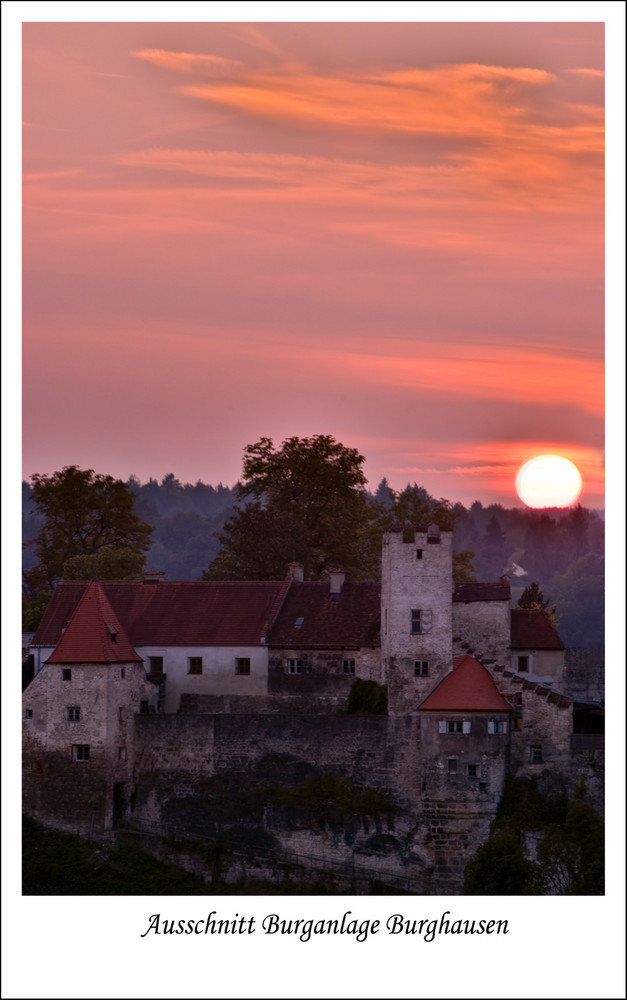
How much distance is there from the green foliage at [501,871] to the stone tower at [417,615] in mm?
6593

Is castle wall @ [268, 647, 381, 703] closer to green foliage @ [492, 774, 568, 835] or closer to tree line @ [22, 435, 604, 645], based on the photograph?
green foliage @ [492, 774, 568, 835]

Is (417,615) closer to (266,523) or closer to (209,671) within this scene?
(209,671)

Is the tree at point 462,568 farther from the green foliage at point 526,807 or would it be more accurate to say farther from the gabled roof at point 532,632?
the green foliage at point 526,807

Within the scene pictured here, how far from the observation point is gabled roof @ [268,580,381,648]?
74.9 m

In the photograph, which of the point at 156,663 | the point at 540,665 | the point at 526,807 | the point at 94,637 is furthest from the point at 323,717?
the point at 540,665

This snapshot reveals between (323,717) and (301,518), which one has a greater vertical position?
(301,518)

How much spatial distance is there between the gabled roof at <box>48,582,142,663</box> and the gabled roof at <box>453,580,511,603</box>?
1342 centimetres

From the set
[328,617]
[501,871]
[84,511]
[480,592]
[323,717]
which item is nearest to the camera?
[501,871]

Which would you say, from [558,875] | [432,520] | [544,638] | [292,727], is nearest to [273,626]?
[292,727]

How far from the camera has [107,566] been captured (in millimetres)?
96500

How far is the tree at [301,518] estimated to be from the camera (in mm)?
92062

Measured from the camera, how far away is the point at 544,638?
7675 centimetres

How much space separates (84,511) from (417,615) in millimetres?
38215

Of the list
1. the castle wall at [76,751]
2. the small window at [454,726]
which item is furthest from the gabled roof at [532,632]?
the castle wall at [76,751]
